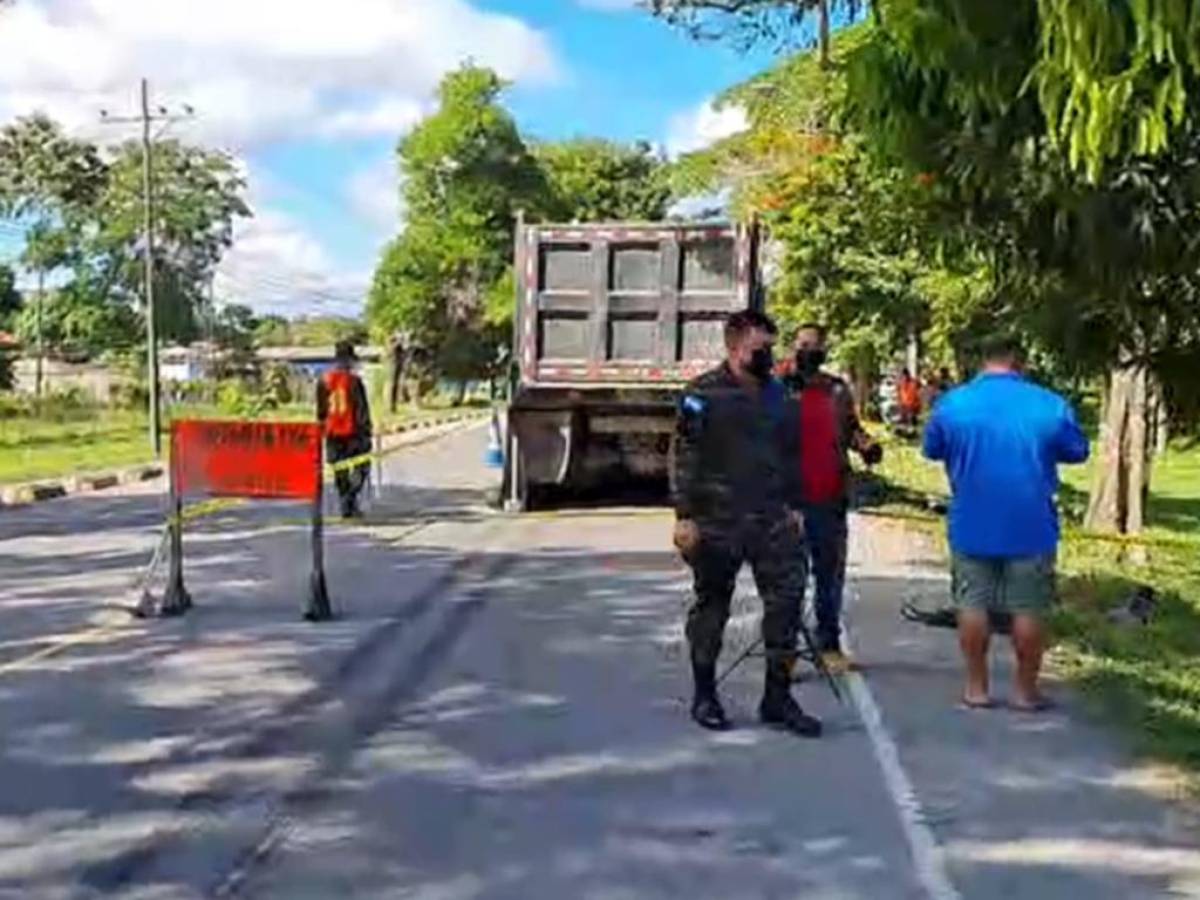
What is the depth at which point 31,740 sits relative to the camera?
27.1 feet

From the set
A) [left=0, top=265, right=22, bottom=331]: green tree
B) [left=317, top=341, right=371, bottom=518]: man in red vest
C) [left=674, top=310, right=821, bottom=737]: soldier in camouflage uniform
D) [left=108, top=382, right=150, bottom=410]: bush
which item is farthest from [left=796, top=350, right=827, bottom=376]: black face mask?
[left=0, top=265, right=22, bottom=331]: green tree

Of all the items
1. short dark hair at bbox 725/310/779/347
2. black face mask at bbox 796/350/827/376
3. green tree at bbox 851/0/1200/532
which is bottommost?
black face mask at bbox 796/350/827/376

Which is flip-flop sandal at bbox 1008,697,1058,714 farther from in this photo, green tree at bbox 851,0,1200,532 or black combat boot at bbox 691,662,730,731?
green tree at bbox 851,0,1200,532

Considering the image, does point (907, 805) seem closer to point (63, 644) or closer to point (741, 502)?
point (741, 502)

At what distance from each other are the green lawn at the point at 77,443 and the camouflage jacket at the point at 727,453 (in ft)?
41.6

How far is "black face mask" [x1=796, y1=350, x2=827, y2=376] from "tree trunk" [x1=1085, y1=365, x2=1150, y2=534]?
7.92 meters

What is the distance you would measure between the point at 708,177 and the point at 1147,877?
1197 inches

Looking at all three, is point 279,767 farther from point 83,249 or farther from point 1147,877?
point 83,249

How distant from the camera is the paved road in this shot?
20.2ft

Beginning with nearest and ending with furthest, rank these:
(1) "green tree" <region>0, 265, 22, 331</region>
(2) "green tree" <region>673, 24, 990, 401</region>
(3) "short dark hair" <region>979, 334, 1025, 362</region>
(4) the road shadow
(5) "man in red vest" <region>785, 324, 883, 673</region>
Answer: (4) the road shadow, (3) "short dark hair" <region>979, 334, 1025, 362</region>, (5) "man in red vest" <region>785, 324, 883, 673</region>, (2) "green tree" <region>673, 24, 990, 401</region>, (1) "green tree" <region>0, 265, 22, 331</region>

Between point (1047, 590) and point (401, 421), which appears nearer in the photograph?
point (1047, 590)

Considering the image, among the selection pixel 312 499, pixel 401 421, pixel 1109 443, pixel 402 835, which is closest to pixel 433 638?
pixel 312 499

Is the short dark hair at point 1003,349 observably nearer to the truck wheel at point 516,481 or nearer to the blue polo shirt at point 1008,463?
the blue polo shirt at point 1008,463

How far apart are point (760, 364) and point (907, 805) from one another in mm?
2098
